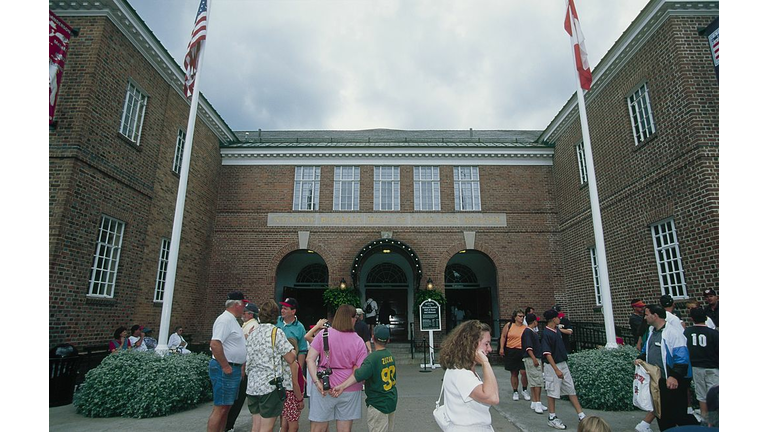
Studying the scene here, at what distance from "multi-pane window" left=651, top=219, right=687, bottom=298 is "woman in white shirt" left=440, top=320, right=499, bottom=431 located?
29.1 ft

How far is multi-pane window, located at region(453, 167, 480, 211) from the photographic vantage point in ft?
53.2

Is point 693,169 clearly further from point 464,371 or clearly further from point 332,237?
point 332,237

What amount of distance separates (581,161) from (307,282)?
12734 mm

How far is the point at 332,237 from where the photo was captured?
51.8ft

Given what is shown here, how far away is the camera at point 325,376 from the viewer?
4.08 m

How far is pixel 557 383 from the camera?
6.44 meters

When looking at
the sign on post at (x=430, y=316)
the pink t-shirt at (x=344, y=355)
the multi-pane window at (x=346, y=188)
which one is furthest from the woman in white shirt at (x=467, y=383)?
the multi-pane window at (x=346, y=188)

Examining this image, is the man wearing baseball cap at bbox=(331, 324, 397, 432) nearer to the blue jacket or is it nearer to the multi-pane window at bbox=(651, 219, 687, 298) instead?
the blue jacket

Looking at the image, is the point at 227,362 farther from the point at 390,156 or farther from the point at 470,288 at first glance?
the point at 470,288

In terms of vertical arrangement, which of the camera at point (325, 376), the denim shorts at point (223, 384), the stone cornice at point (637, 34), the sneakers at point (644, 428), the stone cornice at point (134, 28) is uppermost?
the stone cornice at point (134, 28)

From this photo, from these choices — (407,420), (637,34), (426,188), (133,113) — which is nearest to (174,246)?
(133,113)

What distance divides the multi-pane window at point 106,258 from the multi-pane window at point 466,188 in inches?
468

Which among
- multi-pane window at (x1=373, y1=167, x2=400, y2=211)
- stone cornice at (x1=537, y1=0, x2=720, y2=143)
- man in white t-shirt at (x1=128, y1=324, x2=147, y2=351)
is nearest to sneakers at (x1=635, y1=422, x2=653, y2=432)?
stone cornice at (x1=537, y1=0, x2=720, y2=143)

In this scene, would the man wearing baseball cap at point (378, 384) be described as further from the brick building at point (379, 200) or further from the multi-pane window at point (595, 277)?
the multi-pane window at point (595, 277)
